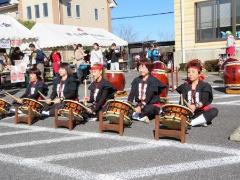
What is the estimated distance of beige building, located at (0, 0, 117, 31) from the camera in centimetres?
4291

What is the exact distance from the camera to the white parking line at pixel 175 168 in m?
4.89

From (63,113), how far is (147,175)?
3.30 m

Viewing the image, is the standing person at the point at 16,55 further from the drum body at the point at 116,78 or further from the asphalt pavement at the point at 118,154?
the asphalt pavement at the point at 118,154

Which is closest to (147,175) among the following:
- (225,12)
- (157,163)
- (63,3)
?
(157,163)

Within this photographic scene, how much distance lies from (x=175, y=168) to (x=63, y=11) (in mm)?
40291

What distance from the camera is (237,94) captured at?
11.6m

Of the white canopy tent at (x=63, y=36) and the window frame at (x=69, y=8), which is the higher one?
the window frame at (x=69, y=8)

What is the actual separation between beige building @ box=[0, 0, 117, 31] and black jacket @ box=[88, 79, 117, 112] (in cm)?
3495

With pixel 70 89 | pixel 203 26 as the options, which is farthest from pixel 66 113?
pixel 203 26

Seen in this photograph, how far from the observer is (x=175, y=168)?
507cm

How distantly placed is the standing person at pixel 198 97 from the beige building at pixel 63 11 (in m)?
36.2

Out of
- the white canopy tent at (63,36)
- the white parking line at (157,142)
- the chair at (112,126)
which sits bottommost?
the white parking line at (157,142)

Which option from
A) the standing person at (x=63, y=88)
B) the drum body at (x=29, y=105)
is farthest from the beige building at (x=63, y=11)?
the drum body at (x=29, y=105)

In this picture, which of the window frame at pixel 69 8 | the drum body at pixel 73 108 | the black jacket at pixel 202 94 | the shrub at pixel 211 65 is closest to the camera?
the black jacket at pixel 202 94
